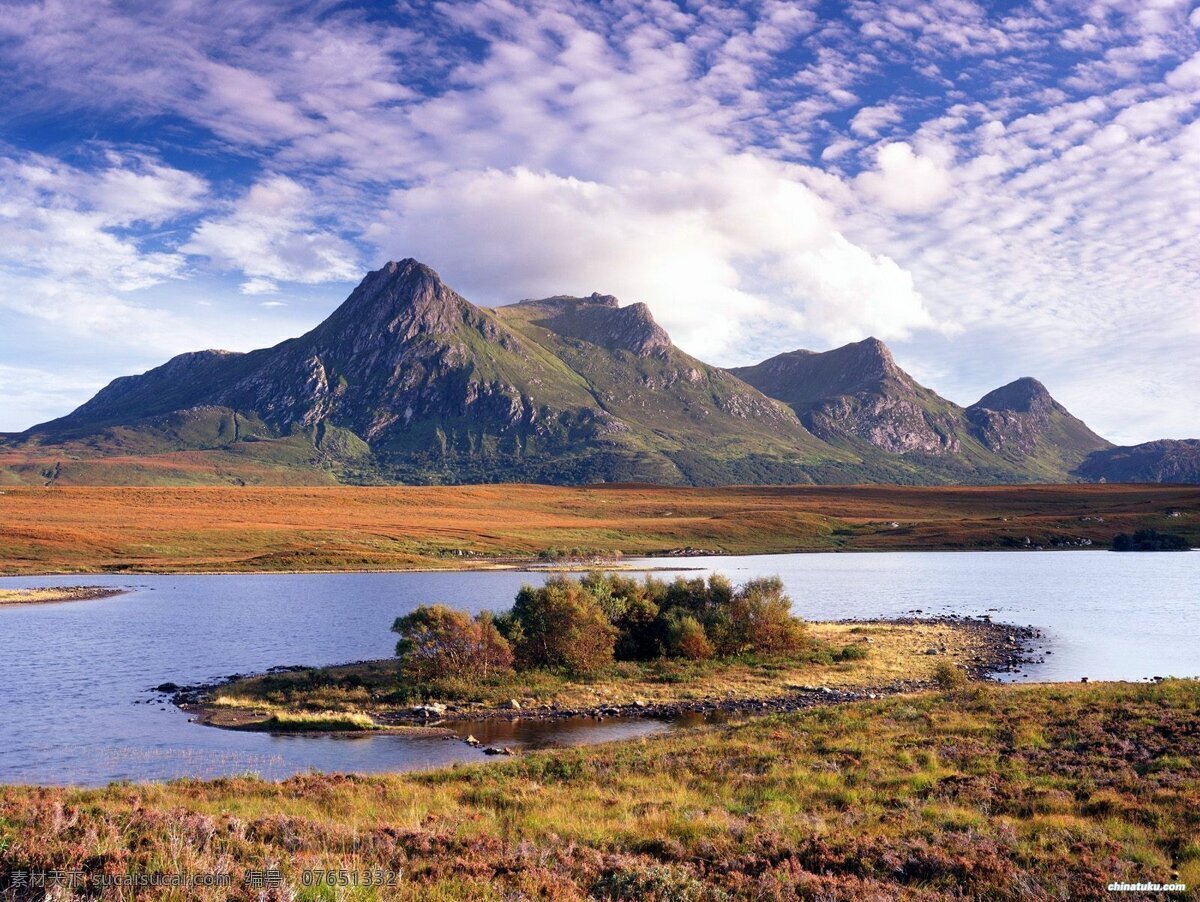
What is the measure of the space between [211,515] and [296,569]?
6176 centimetres

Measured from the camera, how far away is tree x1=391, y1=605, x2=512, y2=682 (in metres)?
48.5

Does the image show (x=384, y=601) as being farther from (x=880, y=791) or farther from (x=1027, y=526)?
(x=1027, y=526)

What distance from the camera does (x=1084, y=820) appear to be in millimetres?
16844

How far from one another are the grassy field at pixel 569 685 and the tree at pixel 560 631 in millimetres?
1684

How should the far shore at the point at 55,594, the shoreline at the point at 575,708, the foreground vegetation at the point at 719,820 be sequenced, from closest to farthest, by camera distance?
the foreground vegetation at the point at 719,820 → the shoreline at the point at 575,708 → the far shore at the point at 55,594

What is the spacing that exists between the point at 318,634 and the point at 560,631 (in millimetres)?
29797

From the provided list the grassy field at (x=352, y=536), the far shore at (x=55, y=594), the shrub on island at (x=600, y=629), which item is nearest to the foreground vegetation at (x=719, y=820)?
the shrub on island at (x=600, y=629)

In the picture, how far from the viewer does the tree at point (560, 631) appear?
2029 inches

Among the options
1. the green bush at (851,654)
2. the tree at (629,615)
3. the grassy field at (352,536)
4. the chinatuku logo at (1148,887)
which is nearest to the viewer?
the chinatuku logo at (1148,887)

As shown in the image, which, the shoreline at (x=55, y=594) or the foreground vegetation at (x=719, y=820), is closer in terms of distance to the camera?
the foreground vegetation at (x=719, y=820)

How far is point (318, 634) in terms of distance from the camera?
235ft

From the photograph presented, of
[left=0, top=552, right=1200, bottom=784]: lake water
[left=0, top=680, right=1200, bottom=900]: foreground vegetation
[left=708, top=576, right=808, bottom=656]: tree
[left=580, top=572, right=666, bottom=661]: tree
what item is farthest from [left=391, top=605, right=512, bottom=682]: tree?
[left=0, top=680, right=1200, bottom=900]: foreground vegetation

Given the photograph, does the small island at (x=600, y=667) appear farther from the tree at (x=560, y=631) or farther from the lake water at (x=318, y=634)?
the lake water at (x=318, y=634)

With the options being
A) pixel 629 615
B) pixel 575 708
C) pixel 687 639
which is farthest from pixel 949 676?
pixel 575 708
